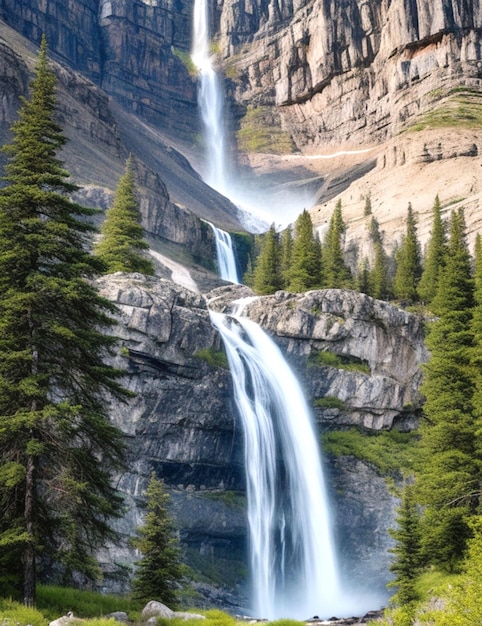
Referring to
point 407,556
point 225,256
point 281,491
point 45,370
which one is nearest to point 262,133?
point 225,256

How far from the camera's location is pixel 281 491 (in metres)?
43.1

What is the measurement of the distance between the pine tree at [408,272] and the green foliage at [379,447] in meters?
22.0

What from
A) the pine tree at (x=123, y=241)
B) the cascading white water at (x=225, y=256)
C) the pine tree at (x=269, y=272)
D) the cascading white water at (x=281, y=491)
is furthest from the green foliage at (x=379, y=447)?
the cascading white water at (x=225, y=256)

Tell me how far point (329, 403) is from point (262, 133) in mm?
151147

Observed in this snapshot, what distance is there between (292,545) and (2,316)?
3053cm

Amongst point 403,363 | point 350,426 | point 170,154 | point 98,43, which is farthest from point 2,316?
point 98,43

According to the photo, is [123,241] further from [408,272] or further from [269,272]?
[408,272]

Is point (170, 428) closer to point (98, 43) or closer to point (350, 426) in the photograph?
point (350, 426)

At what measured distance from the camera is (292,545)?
41.1 m

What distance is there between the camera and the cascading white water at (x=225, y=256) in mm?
101625

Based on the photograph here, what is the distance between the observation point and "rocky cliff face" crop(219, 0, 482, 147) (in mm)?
139375

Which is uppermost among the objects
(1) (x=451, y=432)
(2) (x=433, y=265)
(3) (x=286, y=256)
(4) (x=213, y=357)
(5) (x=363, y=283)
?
(3) (x=286, y=256)

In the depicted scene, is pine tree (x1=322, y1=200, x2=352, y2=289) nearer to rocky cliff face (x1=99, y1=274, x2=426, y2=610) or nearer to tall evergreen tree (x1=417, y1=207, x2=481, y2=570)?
rocky cliff face (x1=99, y1=274, x2=426, y2=610)

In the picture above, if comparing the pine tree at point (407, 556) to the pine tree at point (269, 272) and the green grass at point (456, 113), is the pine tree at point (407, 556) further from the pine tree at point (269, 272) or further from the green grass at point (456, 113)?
the green grass at point (456, 113)
